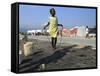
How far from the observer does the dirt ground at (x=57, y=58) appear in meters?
2.13

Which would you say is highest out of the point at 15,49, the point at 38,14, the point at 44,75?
the point at 38,14

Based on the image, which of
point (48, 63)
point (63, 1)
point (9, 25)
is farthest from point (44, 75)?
point (63, 1)

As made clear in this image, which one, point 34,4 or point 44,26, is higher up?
point 34,4

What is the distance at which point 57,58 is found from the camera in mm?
2225

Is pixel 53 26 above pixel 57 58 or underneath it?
above

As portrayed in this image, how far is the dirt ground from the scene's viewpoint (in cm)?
213

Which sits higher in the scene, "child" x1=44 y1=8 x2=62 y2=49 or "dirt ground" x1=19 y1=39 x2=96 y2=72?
"child" x1=44 y1=8 x2=62 y2=49

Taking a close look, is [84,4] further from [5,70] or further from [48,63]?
[5,70]

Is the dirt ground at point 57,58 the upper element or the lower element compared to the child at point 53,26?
lower

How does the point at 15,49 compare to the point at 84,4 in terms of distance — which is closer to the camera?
the point at 15,49

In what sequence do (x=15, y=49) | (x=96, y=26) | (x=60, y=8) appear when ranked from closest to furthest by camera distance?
(x=15, y=49)
(x=60, y=8)
(x=96, y=26)

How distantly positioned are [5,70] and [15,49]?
0.19 meters

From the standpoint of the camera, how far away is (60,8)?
2229mm

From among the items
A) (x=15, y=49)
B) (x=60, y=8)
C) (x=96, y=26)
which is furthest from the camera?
(x=96, y=26)
